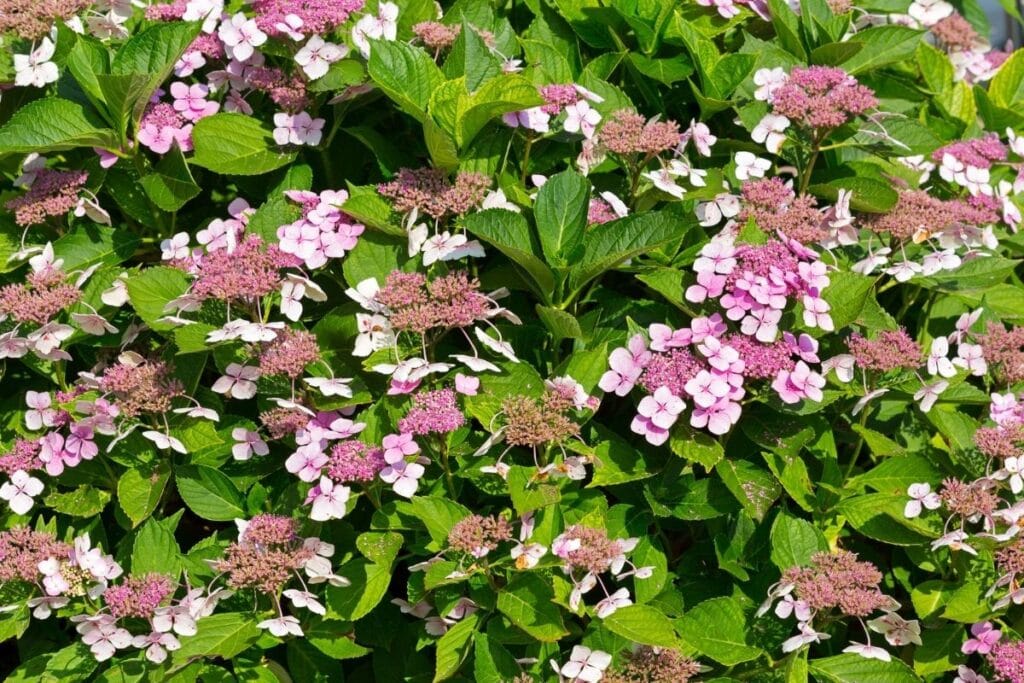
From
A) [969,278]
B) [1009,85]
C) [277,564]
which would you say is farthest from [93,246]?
[1009,85]

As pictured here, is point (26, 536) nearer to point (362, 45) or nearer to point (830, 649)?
point (362, 45)

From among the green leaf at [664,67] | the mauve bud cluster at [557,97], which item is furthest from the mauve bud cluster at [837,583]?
the green leaf at [664,67]

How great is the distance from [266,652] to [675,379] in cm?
107

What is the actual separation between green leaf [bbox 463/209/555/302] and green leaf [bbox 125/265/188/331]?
61cm

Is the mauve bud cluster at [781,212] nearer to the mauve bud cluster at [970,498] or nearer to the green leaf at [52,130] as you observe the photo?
the mauve bud cluster at [970,498]

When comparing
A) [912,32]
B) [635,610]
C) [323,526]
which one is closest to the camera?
[635,610]

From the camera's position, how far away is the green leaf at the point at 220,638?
91.9 inches

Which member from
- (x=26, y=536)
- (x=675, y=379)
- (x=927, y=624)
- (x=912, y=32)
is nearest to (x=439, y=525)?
(x=675, y=379)

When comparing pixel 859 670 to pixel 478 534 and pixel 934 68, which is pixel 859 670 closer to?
pixel 478 534

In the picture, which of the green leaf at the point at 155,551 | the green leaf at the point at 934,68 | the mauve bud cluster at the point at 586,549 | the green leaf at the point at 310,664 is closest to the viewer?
the mauve bud cluster at the point at 586,549

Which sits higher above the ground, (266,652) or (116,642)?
(116,642)

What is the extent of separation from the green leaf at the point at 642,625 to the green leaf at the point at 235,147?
47.6 inches

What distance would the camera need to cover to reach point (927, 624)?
260 cm

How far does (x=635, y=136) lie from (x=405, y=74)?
50 centimetres
